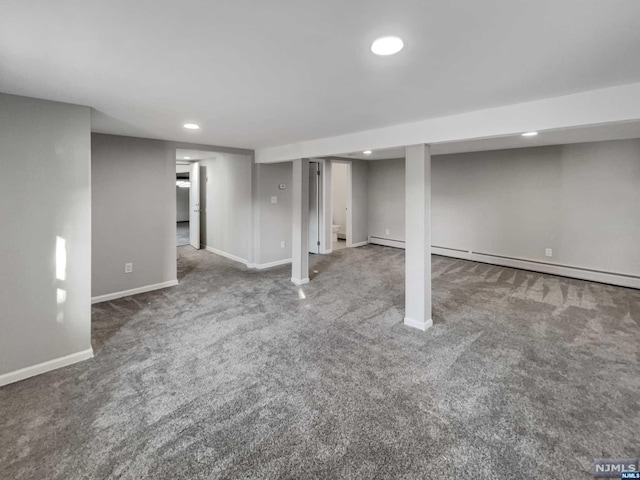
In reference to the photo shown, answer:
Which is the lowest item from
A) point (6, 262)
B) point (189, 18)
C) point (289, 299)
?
point (289, 299)

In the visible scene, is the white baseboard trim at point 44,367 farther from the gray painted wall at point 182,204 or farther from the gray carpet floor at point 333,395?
the gray painted wall at point 182,204

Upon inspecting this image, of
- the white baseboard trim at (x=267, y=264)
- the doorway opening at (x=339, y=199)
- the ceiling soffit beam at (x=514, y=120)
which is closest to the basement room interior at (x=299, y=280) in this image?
Result: the ceiling soffit beam at (x=514, y=120)

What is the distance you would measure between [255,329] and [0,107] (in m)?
2.77

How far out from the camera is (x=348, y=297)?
171 inches

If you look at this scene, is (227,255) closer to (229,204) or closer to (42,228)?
(229,204)

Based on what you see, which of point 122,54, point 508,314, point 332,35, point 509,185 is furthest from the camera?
point 509,185

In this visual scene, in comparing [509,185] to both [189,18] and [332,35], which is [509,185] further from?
[189,18]

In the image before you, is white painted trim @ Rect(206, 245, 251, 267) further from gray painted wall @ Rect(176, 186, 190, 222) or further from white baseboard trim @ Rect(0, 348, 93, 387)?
gray painted wall @ Rect(176, 186, 190, 222)

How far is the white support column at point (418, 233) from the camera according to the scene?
10.8 ft

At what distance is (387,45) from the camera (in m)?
1.57

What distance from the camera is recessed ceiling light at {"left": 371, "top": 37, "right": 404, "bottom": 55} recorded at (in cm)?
151

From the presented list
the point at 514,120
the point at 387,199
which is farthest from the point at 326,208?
the point at 514,120

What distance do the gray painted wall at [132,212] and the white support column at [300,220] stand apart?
1.86m

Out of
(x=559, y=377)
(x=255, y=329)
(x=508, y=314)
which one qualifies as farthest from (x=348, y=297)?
(x=559, y=377)
